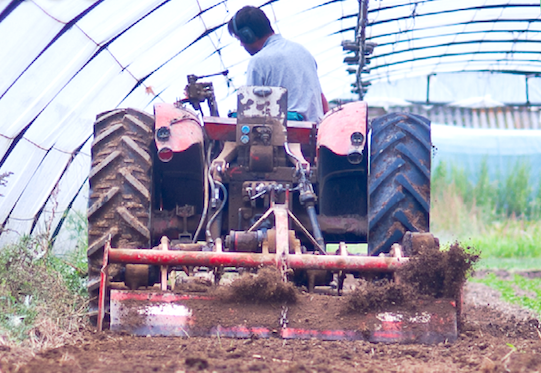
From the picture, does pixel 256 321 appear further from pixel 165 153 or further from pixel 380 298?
pixel 165 153

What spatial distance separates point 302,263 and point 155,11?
208 inches

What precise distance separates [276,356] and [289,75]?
7.44ft

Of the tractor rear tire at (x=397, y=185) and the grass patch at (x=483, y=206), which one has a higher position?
the grass patch at (x=483, y=206)

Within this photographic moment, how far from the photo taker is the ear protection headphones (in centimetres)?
499

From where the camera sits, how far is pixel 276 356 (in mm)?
3070

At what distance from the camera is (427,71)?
69.3 ft

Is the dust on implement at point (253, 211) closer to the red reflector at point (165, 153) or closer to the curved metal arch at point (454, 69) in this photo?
the red reflector at point (165, 153)

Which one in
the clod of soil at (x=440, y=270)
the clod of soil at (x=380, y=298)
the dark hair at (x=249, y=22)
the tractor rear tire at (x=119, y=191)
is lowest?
the clod of soil at (x=380, y=298)

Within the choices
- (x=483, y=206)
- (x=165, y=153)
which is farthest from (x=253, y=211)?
(x=483, y=206)

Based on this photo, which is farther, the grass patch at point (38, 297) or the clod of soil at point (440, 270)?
the clod of soil at point (440, 270)

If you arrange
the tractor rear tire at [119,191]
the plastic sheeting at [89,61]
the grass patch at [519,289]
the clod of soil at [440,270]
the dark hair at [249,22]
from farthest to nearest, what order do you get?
the grass patch at [519,289]
the plastic sheeting at [89,61]
the dark hair at [249,22]
the tractor rear tire at [119,191]
the clod of soil at [440,270]

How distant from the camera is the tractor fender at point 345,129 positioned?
4.05 m

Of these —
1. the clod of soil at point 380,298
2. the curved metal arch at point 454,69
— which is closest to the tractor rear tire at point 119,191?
the clod of soil at point 380,298

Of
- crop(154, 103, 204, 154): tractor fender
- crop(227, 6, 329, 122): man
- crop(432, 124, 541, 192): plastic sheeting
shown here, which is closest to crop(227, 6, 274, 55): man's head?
crop(227, 6, 329, 122): man
